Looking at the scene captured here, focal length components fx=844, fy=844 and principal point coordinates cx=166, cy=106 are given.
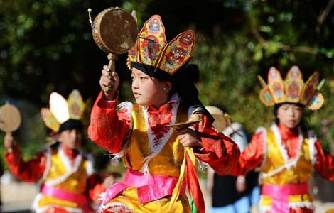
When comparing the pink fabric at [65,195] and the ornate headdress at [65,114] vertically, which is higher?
the ornate headdress at [65,114]

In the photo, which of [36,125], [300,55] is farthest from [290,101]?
[36,125]

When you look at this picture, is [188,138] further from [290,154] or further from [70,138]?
[70,138]

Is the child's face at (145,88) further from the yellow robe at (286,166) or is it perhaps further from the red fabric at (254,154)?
the yellow robe at (286,166)

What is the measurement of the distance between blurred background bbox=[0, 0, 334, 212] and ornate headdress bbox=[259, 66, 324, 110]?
8.50ft

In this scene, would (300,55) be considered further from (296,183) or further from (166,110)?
(166,110)

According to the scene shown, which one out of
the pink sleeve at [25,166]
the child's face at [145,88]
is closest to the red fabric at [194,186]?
the child's face at [145,88]

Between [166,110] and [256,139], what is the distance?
2.02m

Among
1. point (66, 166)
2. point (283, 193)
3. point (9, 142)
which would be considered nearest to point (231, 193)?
point (66, 166)

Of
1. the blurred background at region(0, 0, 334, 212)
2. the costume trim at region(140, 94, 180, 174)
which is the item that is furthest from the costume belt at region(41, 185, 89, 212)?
the blurred background at region(0, 0, 334, 212)

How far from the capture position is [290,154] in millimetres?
6891

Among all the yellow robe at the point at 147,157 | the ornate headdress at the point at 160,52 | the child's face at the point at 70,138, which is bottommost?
the yellow robe at the point at 147,157

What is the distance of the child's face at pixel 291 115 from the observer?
274 inches

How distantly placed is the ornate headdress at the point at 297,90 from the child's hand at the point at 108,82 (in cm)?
268

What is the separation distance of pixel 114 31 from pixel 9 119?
301 cm
